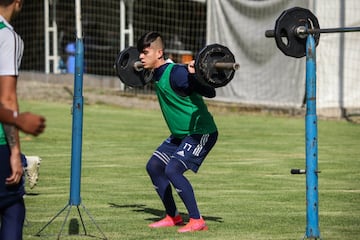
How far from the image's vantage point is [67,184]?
12141 mm

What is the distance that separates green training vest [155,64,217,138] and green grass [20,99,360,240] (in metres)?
0.91

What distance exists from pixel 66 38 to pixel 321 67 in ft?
34.3

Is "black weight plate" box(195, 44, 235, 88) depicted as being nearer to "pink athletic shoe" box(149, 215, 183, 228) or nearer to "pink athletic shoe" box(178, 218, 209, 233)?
"pink athletic shoe" box(178, 218, 209, 233)

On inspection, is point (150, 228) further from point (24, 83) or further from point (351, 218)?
point (24, 83)

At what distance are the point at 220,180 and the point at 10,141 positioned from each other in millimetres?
7239

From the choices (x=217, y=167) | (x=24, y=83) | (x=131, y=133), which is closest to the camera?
(x=217, y=167)

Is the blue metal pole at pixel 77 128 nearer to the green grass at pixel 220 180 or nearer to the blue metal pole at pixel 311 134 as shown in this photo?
the green grass at pixel 220 180

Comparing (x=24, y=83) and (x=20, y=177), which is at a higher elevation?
(x=20, y=177)

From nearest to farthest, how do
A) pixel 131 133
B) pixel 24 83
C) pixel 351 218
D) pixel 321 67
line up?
pixel 351 218 < pixel 131 133 < pixel 321 67 < pixel 24 83

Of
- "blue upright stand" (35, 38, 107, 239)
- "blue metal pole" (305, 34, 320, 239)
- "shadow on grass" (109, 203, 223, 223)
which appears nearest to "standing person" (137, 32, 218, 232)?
"shadow on grass" (109, 203, 223, 223)

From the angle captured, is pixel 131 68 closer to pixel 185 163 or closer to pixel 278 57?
pixel 185 163

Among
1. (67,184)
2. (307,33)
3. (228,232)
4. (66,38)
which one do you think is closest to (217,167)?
(67,184)

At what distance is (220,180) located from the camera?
41.7 feet

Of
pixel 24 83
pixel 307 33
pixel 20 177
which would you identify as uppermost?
pixel 307 33
